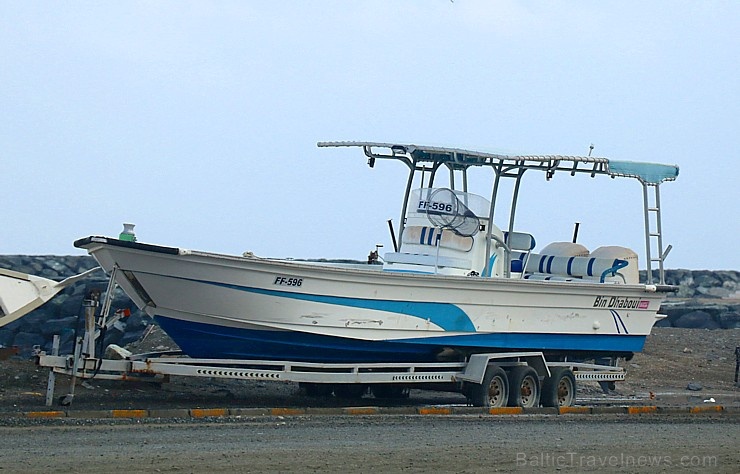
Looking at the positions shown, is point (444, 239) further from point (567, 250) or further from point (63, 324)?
point (63, 324)

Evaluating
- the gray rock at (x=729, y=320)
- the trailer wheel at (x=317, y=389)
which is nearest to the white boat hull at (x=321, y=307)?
the trailer wheel at (x=317, y=389)

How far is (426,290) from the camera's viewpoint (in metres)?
17.3

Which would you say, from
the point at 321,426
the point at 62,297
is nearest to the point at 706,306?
the point at 62,297

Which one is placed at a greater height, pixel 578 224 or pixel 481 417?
pixel 578 224

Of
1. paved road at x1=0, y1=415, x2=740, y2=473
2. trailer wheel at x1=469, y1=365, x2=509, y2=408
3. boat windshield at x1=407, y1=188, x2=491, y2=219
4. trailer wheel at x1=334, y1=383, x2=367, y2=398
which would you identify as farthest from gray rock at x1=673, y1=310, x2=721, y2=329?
paved road at x1=0, y1=415, x2=740, y2=473

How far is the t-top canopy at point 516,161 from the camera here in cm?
1863

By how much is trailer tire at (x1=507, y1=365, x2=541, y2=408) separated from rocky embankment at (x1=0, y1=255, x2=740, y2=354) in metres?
9.75

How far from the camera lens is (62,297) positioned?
3544cm

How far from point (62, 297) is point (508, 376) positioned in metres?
20.1

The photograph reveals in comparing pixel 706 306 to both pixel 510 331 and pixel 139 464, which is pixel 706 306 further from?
pixel 139 464

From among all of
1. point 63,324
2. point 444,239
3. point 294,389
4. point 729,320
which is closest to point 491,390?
point 444,239
